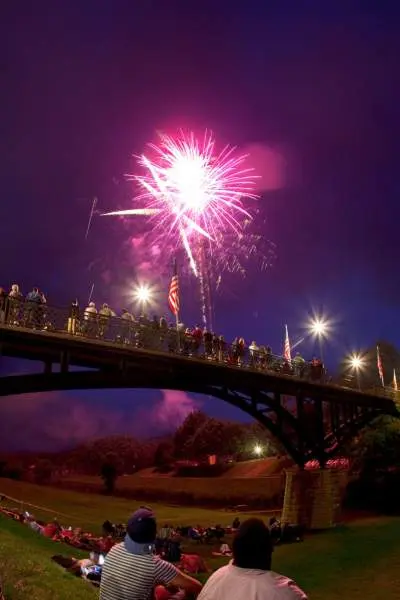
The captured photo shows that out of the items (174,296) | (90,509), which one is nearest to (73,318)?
(174,296)

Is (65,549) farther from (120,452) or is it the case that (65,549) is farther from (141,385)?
(120,452)

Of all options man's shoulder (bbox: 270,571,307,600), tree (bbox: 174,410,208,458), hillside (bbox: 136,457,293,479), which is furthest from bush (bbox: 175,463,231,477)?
man's shoulder (bbox: 270,571,307,600)

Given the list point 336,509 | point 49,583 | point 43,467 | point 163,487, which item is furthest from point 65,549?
point 43,467

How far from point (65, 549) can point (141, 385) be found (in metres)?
7.27

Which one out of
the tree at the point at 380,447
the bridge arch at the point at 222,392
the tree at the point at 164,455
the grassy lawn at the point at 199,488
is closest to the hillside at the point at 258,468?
the grassy lawn at the point at 199,488

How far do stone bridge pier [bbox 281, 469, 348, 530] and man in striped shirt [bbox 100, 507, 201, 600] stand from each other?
24512 millimetres

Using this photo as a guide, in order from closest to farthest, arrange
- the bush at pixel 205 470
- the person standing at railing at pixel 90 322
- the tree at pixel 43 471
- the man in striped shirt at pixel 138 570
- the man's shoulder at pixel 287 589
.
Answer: the man's shoulder at pixel 287 589 → the man in striped shirt at pixel 138 570 → the person standing at railing at pixel 90 322 → the bush at pixel 205 470 → the tree at pixel 43 471

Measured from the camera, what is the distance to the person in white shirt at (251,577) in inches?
128

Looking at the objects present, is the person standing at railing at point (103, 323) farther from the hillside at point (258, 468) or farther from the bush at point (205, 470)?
the bush at point (205, 470)

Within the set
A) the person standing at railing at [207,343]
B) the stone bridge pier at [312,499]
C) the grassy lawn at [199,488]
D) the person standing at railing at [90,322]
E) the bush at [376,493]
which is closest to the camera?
the person standing at railing at [90,322]

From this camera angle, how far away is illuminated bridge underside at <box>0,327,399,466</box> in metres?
17.4

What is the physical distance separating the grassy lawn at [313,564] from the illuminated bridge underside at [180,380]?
4.51 metres

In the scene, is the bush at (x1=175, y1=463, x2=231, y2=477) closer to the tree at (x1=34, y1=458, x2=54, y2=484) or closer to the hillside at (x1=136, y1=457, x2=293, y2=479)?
the hillside at (x1=136, y1=457, x2=293, y2=479)

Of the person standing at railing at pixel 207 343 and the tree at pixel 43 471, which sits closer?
the person standing at railing at pixel 207 343
